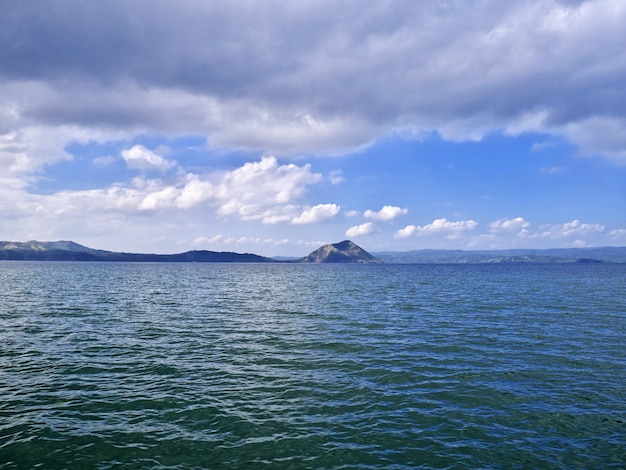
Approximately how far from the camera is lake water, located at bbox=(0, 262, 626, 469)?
18750mm

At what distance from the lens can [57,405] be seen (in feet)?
78.9

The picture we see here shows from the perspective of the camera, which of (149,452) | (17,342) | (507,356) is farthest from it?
(17,342)

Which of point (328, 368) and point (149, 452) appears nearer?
point (149, 452)

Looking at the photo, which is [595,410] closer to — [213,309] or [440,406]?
[440,406]

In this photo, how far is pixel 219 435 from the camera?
20.3m

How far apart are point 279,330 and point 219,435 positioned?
94.0ft

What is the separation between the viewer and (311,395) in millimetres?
26047

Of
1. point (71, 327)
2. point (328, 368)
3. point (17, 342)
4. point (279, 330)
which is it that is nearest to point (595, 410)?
point (328, 368)

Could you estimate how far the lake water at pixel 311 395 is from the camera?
18750 mm

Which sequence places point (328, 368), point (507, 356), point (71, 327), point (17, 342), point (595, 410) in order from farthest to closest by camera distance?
point (71, 327), point (17, 342), point (507, 356), point (328, 368), point (595, 410)

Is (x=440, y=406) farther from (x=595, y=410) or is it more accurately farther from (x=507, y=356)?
(x=507, y=356)

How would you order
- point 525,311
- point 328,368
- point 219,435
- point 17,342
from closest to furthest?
point 219,435, point 328,368, point 17,342, point 525,311

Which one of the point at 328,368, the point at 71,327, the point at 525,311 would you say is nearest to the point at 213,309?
the point at 71,327

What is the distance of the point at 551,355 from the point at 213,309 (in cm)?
5100
